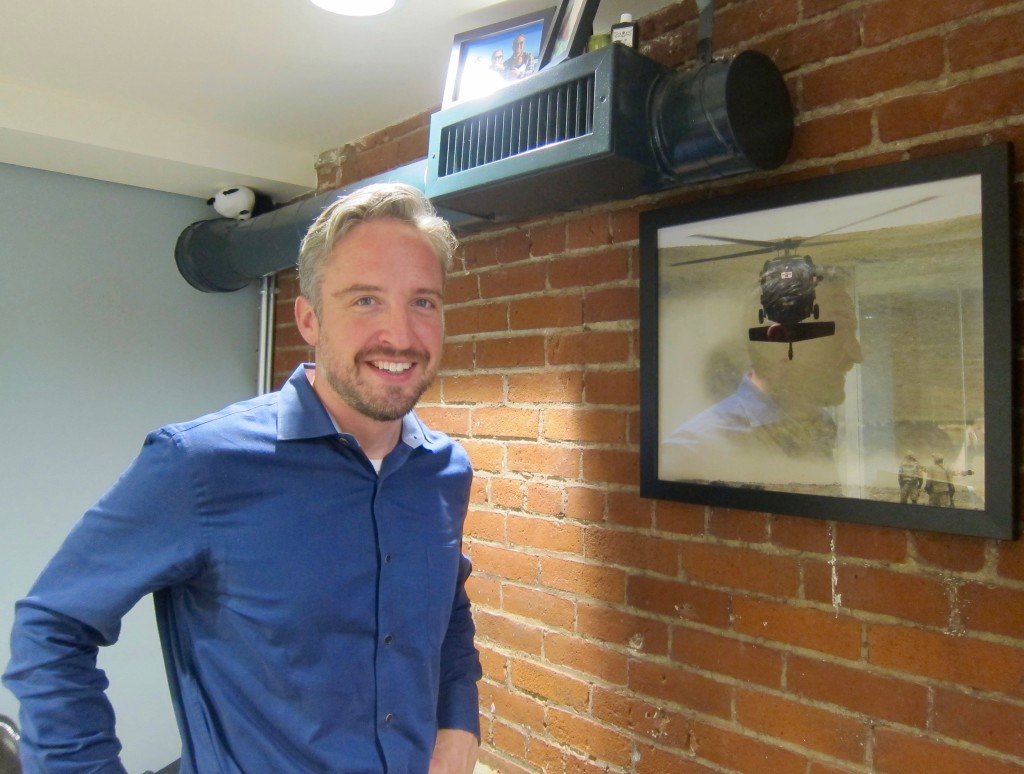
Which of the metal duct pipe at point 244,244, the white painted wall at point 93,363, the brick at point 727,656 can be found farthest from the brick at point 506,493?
the white painted wall at point 93,363

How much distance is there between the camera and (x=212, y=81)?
6.98 ft

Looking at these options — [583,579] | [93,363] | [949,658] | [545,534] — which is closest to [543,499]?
[545,534]

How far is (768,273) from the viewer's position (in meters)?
1.45

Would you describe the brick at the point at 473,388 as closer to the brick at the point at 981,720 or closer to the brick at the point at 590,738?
the brick at the point at 590,738

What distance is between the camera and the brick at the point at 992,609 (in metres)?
1.17

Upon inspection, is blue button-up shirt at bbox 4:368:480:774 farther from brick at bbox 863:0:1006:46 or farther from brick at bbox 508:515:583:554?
brick at bbox 863:0:1006:46

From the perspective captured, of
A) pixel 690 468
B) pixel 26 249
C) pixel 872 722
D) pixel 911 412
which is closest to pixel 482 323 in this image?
pixel 690 468

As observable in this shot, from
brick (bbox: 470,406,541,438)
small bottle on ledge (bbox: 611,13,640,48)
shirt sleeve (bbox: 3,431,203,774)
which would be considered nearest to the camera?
shirt sleeve (bbox: 3,431,203,774)

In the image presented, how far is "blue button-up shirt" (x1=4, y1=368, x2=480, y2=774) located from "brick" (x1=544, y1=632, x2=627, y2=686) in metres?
0.56

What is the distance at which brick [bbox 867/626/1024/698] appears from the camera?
46.1 inches

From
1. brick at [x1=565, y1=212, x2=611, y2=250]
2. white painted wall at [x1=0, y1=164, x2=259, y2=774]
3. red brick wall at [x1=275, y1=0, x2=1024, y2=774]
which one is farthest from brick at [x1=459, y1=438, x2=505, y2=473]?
white painted wall at [x1=0, y1=164, x2=259, y2=774]

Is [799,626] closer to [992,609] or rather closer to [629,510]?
[992,609]

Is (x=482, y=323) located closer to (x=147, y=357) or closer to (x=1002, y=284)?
(x=1002, y=284)

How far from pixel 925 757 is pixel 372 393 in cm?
111
